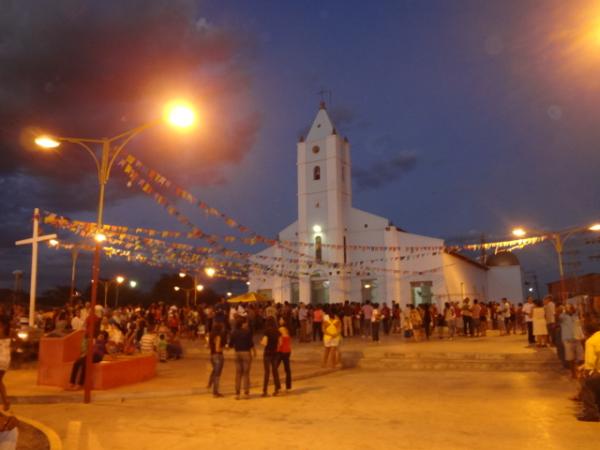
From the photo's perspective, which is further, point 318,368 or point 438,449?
point 318,368

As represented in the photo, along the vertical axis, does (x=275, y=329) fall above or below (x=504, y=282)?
below

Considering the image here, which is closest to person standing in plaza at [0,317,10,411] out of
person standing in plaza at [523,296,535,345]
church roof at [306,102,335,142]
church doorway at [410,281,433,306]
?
person standing in plaza at [523,296,535,345]

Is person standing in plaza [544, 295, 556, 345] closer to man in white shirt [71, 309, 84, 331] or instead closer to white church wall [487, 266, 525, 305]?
man in white shirt [71, 309, 84, 331]

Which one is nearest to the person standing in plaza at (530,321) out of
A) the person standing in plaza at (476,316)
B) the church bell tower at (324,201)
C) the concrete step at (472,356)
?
the concrete step at (472,356)

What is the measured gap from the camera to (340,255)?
1406 inches

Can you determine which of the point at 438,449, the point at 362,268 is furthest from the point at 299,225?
the point at 438,449

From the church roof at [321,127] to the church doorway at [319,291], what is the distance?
11166mm

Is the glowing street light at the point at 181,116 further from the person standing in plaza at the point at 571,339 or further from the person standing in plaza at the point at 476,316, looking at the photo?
the person standing in plaza at the point at 476,316

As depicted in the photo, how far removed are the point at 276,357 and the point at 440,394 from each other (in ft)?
11.5

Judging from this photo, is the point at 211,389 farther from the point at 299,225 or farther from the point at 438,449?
the point at 299,225

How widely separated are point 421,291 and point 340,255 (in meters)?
6.13

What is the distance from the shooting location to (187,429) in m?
7.55

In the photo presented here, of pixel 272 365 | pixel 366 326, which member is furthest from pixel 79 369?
pixel 366 326

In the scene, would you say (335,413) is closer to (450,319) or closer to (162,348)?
(162,348)
